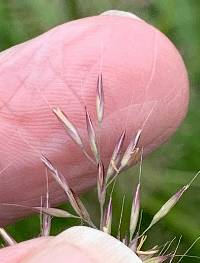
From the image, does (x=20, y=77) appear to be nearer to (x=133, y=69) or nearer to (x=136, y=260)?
(x=133, y=69)

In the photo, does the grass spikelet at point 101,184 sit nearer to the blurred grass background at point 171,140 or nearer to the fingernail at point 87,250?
the fingernail at point 87,250

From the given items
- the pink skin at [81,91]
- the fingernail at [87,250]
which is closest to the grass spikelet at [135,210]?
the fingernail at [87,250]

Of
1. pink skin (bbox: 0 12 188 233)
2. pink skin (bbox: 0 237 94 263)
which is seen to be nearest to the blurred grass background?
pink skin (bbox: 0 12 188 233)

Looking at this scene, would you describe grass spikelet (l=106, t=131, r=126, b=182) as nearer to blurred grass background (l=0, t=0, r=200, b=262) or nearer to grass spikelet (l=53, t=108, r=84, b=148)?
grass spikelet (l=53, t=108, r=84, b=148)

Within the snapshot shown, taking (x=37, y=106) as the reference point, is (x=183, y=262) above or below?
below

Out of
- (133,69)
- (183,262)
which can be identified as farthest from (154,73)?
(183,262)

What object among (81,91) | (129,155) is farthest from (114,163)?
(81,91)
